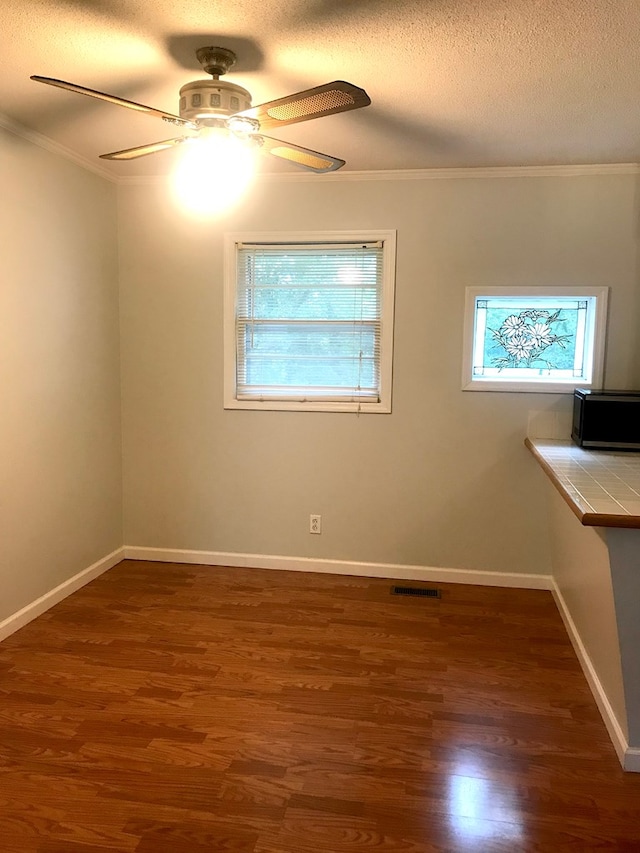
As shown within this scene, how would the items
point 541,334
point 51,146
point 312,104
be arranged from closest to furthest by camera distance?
point 312,104 → point 51,146 → point 541,334

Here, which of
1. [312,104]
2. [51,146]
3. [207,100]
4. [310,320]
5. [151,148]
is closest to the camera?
[312,104]

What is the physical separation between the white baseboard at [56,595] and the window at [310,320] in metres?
1.25

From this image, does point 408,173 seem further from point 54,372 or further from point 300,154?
point 54,372

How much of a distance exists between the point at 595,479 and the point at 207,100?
6.69ft

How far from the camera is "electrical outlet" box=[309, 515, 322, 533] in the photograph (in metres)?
3.73

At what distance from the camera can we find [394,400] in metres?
3.57

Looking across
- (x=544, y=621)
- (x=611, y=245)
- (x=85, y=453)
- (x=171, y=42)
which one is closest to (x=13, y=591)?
(x=85, y=453)

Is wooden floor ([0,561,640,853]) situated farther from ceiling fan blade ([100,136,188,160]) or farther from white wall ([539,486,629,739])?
ceiling fan blade ([100,136,188,160])

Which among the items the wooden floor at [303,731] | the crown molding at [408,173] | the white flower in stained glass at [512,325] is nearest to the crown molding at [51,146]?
the crown molding at [408,173]

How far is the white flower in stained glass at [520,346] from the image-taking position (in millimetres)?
3484

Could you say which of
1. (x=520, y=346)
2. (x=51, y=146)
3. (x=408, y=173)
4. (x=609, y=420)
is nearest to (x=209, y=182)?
(x=51, y=146)

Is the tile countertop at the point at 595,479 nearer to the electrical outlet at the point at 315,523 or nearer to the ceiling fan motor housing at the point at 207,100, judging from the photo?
the electrical outlet at the point at 315,523

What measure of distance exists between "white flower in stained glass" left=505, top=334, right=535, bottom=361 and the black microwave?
0.50m

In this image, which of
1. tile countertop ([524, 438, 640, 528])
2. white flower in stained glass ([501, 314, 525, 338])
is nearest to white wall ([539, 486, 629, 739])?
tile countertop ([524, 438, 640, 528])
